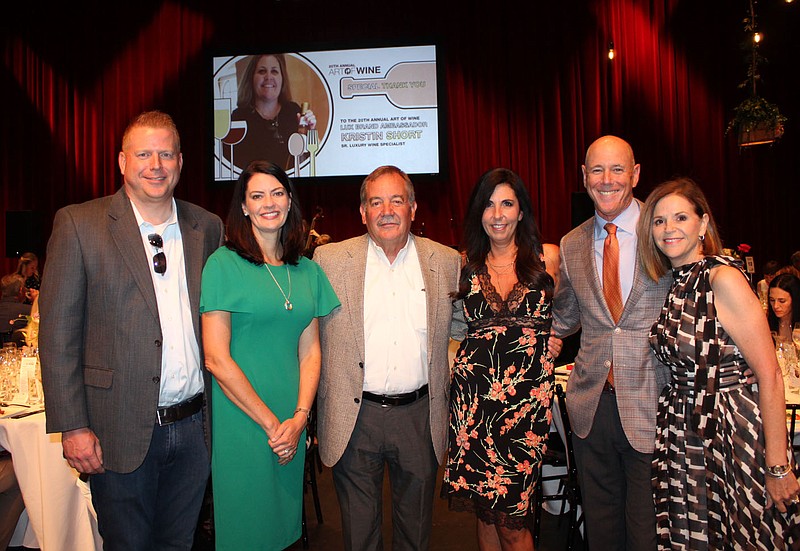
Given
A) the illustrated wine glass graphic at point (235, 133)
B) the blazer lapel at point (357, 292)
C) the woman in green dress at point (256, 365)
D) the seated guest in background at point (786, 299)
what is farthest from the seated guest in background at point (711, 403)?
the illustrated wine glass graphic at point (235, 133)

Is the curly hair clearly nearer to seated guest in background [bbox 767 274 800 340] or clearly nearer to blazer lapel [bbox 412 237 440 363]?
blazer lapel [bbox 412 237 440 363]

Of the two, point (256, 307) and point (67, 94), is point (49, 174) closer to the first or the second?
point (67, 94)

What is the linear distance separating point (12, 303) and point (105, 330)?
196 inches

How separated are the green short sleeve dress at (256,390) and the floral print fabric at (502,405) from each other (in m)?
0.76

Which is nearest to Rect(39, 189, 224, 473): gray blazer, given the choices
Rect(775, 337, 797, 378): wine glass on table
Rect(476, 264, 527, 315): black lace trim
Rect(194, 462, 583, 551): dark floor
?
Rect(476, 264, 527, 315): black lace trim

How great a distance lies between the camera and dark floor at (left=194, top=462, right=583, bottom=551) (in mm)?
3783

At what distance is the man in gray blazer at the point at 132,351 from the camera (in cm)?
225

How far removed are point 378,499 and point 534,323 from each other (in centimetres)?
103

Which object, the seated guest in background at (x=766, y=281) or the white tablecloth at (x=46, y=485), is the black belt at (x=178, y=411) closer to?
the white tablecloth at (x=46, y=485)

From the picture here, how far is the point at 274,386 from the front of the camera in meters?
2.44

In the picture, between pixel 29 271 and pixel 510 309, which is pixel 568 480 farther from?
pixel 29 271

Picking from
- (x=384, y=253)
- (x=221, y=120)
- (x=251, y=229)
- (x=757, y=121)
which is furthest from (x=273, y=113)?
(x=251, y=229)

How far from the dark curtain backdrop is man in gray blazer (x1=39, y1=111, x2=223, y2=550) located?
24.6 ft

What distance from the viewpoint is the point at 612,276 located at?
2.72 metres
